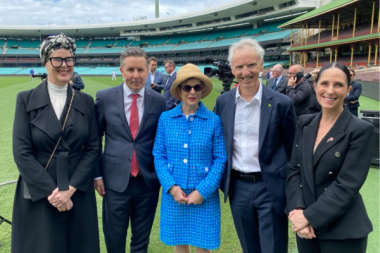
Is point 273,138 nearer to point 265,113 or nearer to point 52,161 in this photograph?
point 265,113

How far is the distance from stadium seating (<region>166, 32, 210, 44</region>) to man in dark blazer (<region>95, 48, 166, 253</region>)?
51.9m

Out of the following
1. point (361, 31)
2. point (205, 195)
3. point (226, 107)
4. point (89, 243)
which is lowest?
point (89, 243)

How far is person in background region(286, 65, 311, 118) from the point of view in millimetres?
5336

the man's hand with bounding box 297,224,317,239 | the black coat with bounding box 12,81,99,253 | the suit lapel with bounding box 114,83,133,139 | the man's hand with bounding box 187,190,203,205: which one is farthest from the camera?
the suit lapel with bounding box 114,83,133,139

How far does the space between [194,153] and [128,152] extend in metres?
0.59

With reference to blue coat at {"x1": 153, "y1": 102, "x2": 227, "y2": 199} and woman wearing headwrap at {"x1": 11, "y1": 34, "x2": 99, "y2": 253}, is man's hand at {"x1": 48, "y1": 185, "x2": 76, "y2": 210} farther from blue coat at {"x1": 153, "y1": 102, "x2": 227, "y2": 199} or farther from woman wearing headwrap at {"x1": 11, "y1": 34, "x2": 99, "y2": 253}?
blue coat at {"x1": 153, "y1": 102, "x2": 227, "y2": 199}

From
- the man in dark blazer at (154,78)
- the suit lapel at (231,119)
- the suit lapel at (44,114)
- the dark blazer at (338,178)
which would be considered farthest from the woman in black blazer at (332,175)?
the man in dark blazer at (154,78)

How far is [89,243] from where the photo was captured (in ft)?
7.28

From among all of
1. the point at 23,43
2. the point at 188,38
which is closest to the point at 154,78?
the point at 188,38

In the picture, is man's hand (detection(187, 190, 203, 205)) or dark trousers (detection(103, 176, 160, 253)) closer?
man's hand (detection(187, 190, 203, 205))

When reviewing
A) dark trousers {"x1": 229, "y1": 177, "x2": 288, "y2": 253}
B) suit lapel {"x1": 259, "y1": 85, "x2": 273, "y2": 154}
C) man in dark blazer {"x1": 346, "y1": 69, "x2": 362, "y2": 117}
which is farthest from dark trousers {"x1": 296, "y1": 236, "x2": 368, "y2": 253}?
man in dark blazer {"x1": 346, "y1": 69, "x2": 362, "y2": 117}

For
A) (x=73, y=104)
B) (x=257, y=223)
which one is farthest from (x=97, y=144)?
(x=257, y=223)

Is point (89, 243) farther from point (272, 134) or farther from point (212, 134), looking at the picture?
point (272, 134)

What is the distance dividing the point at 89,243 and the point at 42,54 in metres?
1.53
